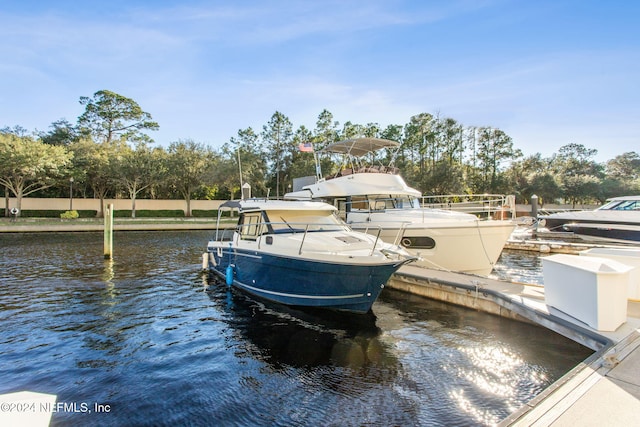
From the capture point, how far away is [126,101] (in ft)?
183

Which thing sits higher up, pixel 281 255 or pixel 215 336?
pixel 281 255

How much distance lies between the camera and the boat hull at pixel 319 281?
7355 mm

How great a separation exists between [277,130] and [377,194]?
37780mm

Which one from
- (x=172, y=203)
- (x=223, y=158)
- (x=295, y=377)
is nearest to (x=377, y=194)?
(x=295, y=377)

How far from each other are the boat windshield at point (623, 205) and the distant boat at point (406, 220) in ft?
31.9

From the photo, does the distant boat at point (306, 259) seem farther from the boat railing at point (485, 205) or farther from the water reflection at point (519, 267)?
the water reflection at point (519, 267)

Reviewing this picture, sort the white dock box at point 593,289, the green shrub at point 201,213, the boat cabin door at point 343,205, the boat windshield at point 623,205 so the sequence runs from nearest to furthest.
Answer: the white dock box at point 593,289 → the boat cabin door at point 343,205 → the boat windshield at point 623,205 → the green shrub at point 201,213

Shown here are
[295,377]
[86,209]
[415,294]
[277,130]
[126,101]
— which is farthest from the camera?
[126,101]

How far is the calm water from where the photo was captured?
15.6 feet

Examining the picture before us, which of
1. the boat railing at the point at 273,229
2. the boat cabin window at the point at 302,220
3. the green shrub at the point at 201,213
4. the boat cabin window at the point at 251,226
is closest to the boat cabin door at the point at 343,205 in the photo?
the boat cabin window at the point at 302,220

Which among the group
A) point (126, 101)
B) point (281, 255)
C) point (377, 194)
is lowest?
point (281, 255)

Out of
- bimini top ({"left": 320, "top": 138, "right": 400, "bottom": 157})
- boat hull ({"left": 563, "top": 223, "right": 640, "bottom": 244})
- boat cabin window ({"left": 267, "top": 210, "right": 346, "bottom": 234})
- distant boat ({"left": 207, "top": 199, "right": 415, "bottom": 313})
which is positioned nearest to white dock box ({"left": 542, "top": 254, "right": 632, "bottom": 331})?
distant boat ({"left": 207, "top": 199, "right": 415, "bottom": 313})

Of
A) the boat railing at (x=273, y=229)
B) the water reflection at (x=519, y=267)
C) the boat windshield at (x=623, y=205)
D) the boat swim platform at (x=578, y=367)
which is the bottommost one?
the water reflection at (x=519, y=267)

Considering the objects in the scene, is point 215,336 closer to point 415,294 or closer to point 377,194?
point 415,294
